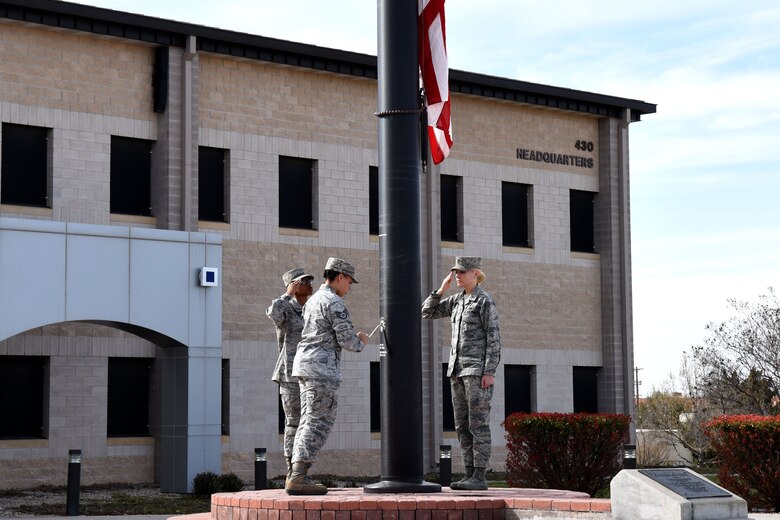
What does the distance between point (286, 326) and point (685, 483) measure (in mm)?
4849

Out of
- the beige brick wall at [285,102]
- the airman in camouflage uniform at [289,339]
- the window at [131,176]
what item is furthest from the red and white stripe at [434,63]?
the beige brick wall at [285,102]

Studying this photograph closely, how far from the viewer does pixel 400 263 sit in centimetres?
1273

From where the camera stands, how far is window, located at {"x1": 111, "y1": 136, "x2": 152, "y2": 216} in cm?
2622

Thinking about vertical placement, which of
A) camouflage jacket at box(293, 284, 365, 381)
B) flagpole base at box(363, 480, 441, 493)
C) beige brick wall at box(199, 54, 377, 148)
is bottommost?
flagpole base at box(363, 480, 441, 493)

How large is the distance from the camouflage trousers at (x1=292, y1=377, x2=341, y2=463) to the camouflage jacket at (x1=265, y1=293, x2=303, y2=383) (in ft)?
6.35

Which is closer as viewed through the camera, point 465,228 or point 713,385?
point 465,228

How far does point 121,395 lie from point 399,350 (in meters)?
14.3

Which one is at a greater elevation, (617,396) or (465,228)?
(465,228)

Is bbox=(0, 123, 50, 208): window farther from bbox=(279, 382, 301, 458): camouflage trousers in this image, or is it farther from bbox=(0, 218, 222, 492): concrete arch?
bbox=(279, 382, 301, 458): camouflage trousers

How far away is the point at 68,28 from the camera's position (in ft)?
82.2

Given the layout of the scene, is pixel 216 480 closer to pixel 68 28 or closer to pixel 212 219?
pixel 212 219

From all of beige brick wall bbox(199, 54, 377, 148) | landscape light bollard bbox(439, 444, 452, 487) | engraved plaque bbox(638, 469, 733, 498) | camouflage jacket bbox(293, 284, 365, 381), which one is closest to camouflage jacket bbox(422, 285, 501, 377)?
camouflage jacket bbox(293, 284, 365, 381)

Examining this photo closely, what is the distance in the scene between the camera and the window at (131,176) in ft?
86.0

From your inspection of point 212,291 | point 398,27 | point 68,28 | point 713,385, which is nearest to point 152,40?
point 68,28
